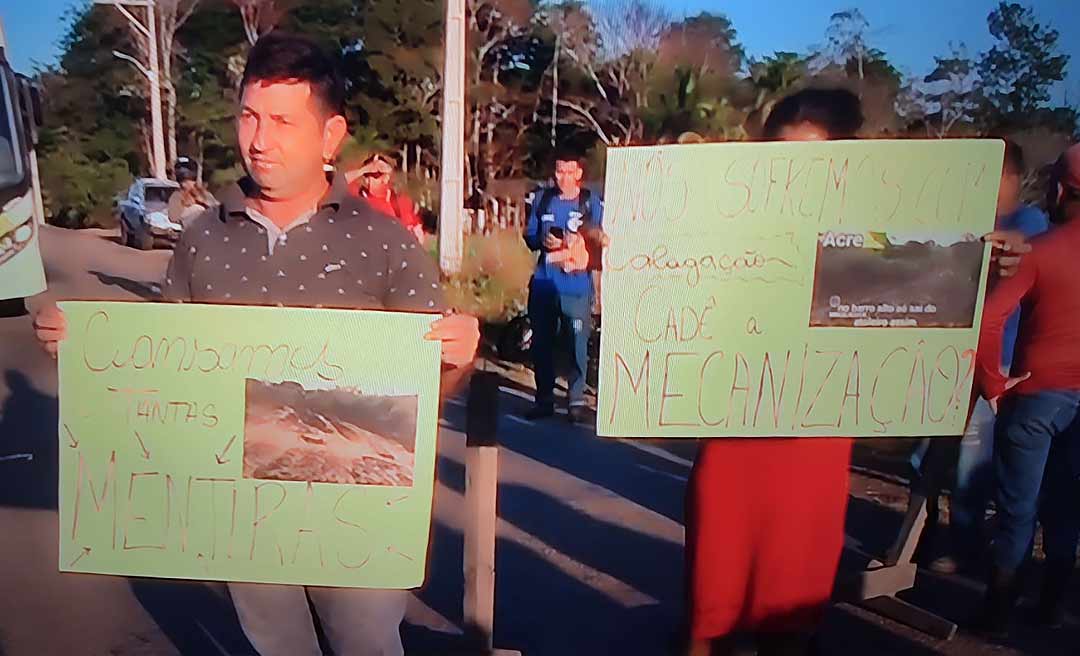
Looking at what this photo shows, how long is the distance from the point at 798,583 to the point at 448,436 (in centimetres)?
103

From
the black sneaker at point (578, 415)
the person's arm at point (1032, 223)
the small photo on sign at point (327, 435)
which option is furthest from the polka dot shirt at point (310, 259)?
the person's arm at point (1032, 223)

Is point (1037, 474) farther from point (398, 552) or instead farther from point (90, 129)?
point (90, 129)

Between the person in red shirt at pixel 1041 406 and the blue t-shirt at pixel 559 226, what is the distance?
3.26 ft

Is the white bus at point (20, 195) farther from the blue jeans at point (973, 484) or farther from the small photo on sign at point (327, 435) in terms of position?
the blue jeans at point (973, 484)

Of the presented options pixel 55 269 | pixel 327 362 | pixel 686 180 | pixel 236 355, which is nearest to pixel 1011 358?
pixel 686 180

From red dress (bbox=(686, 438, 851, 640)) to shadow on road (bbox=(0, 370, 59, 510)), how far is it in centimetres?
164

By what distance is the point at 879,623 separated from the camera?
10.5ft

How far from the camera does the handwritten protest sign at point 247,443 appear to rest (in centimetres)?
221

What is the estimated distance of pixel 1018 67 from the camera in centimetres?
241

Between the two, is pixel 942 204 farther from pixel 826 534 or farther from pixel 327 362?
pixel 327 362

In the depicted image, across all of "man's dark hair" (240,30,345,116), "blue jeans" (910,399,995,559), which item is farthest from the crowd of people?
"blue jeans" (910,399,995,559)

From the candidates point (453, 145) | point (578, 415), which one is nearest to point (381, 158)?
point (453, 145)

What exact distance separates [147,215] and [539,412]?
1487 mm

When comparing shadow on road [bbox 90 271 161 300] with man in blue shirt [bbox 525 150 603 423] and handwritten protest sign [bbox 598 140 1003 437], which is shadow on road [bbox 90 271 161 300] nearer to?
man in blue shirt [bbox 525 150 603 423]
